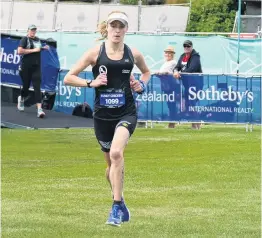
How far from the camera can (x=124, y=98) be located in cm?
1102

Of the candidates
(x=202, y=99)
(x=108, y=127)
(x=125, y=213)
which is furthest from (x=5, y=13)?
(x=125, y=213)

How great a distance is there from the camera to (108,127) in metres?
11.2

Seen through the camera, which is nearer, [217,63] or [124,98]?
[124,98]

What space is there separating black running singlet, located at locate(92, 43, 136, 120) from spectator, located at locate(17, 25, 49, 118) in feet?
41.4

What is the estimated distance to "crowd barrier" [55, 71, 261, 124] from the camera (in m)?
23.4

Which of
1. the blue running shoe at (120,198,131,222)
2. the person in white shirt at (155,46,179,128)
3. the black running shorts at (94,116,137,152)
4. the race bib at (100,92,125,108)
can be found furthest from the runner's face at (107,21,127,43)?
the person in white shirt at (155,46,179,128)

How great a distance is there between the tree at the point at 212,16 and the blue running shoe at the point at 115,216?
30371 mm

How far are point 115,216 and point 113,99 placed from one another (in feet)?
4.01

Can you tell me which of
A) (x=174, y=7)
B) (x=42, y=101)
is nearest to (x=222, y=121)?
(x=42, y=101)

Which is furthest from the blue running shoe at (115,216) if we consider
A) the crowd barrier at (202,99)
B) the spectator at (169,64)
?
the spectator at (169,64)

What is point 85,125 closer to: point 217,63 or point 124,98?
point 217,63

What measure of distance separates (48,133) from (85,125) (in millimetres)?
2012

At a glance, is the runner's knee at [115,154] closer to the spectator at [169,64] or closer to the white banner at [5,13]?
the spectator at [169,64]

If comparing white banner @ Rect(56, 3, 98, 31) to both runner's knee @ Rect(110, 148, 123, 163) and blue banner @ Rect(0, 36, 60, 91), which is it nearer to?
blue banner @ Rect(0, 36, 60, 91)
